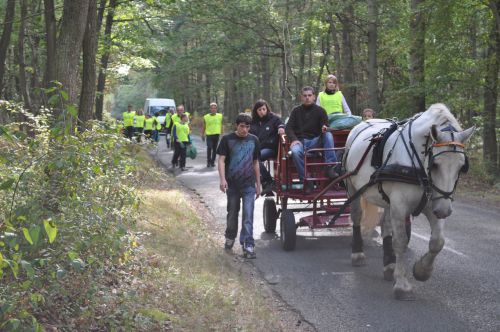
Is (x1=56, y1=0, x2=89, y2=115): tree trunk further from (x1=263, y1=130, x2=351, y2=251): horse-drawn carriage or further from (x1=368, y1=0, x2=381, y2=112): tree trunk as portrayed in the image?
(x1=368, y1=0, x2=381, y2=112): tree trunk

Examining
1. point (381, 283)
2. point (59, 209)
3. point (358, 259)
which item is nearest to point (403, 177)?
point (381, 283)

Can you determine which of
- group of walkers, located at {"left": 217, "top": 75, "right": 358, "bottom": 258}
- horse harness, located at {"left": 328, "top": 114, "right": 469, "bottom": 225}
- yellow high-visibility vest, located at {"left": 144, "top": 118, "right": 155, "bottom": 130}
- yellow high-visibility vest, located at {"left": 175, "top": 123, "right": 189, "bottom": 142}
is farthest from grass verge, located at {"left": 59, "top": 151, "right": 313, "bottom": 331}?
yellow high-visibility vest, located at {"left": 144, "top": 118, "right": 155, "bottom": 130}

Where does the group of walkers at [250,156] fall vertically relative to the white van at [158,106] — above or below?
below

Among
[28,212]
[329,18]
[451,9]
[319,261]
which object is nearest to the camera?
[28,212]

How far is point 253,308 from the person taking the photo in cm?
666

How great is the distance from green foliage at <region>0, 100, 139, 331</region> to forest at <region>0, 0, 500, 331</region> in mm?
19

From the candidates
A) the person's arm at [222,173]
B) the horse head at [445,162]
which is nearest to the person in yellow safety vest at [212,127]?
the person's arm at [222,173]

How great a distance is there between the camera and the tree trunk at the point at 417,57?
1936 cm

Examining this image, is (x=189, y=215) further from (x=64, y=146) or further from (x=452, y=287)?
(x=64, y=146)

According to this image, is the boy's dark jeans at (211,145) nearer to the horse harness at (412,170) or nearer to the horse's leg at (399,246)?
the horse harness at (412,170)

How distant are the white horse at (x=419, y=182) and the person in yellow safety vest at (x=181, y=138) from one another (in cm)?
1360

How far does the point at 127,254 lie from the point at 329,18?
2323cm

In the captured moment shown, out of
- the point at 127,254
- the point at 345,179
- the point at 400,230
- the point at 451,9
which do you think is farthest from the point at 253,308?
the point at 451,9

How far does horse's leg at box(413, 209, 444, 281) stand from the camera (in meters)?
7.08
